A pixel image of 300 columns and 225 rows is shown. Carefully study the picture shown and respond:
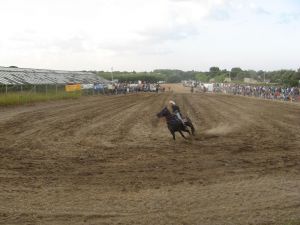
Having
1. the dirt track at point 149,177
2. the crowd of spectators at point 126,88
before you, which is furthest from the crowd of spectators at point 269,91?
the dirt track at point 149,177

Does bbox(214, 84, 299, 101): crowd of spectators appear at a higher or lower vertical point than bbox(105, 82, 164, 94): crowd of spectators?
higher

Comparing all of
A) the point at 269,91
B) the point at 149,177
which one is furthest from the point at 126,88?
the point at 149,177

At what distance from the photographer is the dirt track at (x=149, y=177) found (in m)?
8.99

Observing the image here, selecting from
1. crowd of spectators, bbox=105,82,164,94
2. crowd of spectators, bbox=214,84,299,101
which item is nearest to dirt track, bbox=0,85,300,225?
crowd of spectators, bbox=214,84,299,101

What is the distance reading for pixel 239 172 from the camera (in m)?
12.8

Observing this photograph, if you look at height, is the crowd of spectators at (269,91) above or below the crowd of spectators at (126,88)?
above

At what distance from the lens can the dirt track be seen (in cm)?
899

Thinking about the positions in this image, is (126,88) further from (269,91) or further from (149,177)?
(149,177)

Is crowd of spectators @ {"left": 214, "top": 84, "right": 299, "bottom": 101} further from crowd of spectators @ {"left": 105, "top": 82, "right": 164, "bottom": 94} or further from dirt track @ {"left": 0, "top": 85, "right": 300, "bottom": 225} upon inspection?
A: dirt track @ {"left": 0, "top": 85, "right": 300, "bottom": 225}

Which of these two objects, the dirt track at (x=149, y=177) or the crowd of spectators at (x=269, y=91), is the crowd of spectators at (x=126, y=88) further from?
the dirt track at (x=149, y=177)

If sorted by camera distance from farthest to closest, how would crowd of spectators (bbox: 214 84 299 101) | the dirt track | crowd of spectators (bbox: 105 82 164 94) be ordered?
crowd of spectators (bbox: 105 82 164 94) → crowd of spectators (bbox: 214 84 299 101) → the dirt track

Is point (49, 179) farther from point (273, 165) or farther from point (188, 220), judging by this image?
point (273, 165)

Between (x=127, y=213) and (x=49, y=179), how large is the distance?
3.56m

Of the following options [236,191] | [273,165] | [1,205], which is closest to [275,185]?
[236,191]
